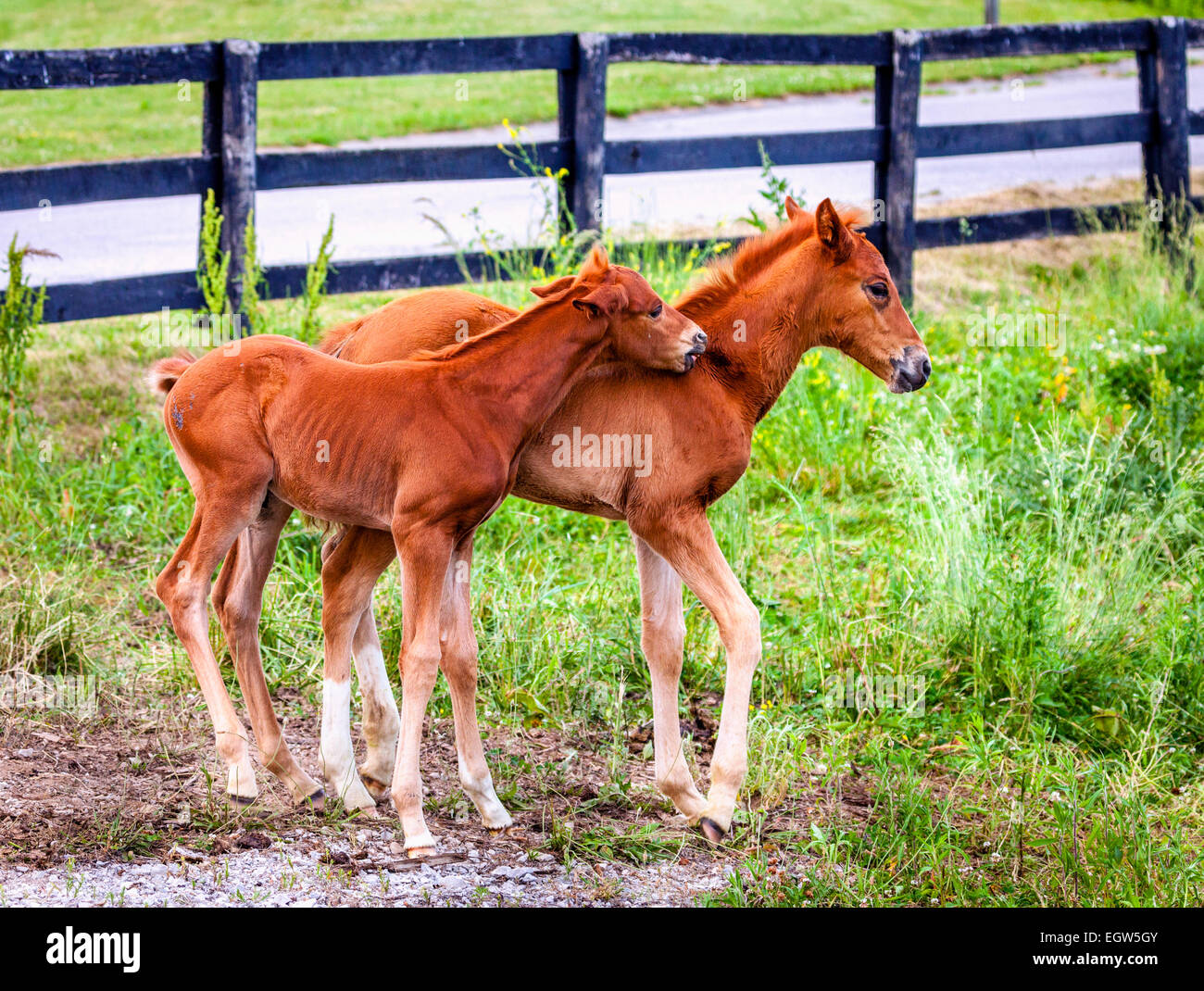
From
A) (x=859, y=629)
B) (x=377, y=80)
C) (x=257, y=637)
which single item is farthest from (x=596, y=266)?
(x=377, y=80)

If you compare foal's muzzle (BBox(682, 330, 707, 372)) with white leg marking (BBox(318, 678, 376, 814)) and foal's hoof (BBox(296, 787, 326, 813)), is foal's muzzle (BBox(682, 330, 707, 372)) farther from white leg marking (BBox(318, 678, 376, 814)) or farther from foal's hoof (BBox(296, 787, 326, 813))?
foal's hoof (BBox(296, 787, 326, 813))

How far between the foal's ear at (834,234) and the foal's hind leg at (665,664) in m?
1.07

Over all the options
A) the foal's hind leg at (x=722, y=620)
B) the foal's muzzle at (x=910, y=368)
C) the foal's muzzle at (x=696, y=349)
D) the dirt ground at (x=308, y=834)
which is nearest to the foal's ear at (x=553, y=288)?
the foal's muzzle at (x=696, y=349)

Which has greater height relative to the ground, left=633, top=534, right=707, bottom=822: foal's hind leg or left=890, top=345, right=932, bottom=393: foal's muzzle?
left=890, top=345, right=932, bottom=393: foal's muzzle

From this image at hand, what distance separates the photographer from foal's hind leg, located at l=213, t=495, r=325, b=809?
400 cm

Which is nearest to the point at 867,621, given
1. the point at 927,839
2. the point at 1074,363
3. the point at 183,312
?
the point at 927,839

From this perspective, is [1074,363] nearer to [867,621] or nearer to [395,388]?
[867,621]

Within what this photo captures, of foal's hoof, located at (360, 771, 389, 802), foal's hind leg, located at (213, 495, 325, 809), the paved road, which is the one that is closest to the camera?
foal's hind leg, located at (213, 495, 325, 809)

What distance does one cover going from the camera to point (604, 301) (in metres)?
3.55

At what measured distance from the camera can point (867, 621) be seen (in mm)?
5430

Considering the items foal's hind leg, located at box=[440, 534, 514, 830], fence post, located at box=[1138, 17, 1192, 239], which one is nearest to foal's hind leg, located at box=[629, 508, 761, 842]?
foal's hind leg, located at box=[440, 534, 514, 830]

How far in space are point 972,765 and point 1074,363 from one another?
12.4 feet

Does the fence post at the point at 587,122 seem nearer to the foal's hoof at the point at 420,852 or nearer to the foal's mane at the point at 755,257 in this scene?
the foal's mane at the point at 755,257

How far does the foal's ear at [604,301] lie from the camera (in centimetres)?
353
